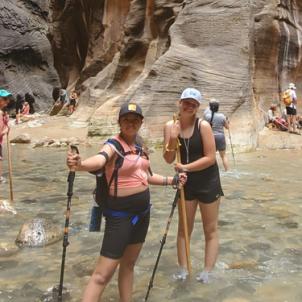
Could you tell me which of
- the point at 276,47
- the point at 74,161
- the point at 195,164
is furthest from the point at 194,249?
the point at 276,47

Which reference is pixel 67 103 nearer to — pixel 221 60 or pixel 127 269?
pixel 221 60

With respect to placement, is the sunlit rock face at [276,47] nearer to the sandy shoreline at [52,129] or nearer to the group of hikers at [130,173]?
the sandy shoreline at [52,129]

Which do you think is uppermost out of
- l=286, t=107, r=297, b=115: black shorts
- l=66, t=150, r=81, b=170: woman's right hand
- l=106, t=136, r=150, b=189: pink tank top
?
l=286, t=107, r=297, b=115: black shorts

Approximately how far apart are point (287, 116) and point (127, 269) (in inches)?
690

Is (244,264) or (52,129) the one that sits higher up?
(52,129)

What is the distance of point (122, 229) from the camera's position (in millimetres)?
3576

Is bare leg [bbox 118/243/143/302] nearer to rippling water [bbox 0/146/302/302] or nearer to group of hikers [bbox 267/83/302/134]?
rippling water [bbox 0/146/302/302]

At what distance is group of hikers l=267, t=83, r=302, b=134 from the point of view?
2005 cm

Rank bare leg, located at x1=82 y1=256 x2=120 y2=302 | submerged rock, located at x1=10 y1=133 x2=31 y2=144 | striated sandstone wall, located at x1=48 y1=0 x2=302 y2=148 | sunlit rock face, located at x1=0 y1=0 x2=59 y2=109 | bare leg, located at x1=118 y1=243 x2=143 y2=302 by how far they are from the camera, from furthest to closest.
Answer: sunlit rock face, located at x1=0 y1=0 x2=59 y2=109
submerged rock, located at x1=10 y1=133 x2=31 y2=144
striated sandstone wall, located at x1=48 y1=0 x2=302 y2=148
bare leg, located at x1=118 y1=243 x2=143 y2=302
bare leg, located at x1=82 y1=256 x2=120 y2=302

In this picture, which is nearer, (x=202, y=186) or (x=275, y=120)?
(x=202, y=186)

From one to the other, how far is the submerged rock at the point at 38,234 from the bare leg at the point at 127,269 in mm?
2265

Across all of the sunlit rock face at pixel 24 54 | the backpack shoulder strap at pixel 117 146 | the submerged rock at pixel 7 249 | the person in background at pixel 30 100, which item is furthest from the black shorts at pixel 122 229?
the sunlit rock face at pixel 24 54

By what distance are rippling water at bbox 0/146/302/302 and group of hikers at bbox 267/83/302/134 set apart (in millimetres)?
9679

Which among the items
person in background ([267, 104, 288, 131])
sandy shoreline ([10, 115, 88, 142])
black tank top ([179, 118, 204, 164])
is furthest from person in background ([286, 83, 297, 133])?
black tank top ([179, 118, 204, 164])
